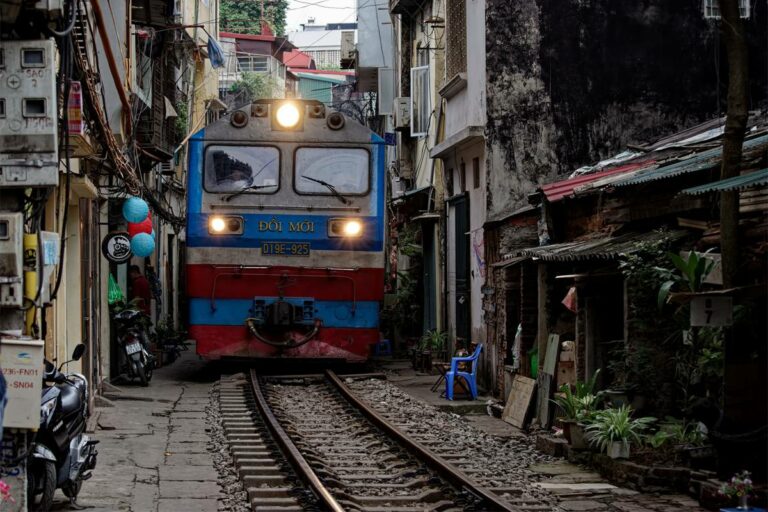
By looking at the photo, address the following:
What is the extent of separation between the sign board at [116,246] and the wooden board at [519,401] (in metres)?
5.74

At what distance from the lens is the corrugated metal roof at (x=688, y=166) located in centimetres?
991

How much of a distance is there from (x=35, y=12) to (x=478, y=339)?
11.5m

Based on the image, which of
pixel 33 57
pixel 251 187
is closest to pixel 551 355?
pixel 251 187

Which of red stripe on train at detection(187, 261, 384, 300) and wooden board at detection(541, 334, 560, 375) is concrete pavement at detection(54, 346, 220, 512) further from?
wooden board at detection(541, 334, 560, 375)

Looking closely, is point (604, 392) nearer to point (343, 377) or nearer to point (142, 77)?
point (343, 377)

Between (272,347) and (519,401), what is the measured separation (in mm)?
4727

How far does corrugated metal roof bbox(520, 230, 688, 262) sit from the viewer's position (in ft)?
33.8

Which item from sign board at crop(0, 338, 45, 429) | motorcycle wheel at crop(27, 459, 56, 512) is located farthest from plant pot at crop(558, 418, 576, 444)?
sign board at crop(0, 338, 45, 429)

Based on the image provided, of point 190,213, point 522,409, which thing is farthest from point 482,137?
point 522,409

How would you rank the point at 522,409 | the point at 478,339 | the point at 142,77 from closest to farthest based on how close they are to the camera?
the point at 522,409, the point at 478,339, the point at 142,77

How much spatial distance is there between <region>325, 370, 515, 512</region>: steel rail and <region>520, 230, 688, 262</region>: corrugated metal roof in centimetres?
227

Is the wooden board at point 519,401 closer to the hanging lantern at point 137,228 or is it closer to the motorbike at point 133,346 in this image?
the motorbike at point 133,346

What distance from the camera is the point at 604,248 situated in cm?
1097

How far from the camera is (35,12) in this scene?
6949 millimetres
